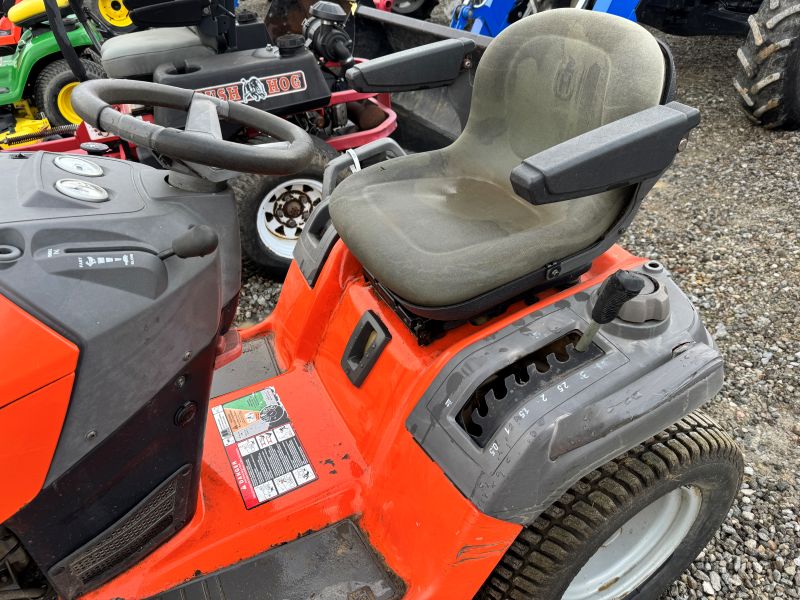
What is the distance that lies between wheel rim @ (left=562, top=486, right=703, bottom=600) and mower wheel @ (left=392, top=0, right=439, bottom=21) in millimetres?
5439

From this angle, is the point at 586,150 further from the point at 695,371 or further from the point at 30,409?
the point at 30,409

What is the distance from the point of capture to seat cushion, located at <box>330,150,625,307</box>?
4.50ft

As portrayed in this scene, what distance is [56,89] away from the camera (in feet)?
14.5

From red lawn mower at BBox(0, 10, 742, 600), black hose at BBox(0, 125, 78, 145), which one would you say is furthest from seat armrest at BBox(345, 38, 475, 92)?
black hose at BBox(0, 125, 78, 145)

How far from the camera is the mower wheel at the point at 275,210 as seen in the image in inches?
112

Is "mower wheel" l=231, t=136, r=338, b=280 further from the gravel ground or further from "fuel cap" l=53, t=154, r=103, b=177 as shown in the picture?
"fuel cap" l=53, t=154, r=103, b=177

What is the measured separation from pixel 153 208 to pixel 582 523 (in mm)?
1035

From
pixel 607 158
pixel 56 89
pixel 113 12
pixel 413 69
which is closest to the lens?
pixel 607 158

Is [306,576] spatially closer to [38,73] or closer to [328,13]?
[328,13]

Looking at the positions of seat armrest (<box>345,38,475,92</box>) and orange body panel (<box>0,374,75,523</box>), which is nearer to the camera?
orange body panel (<box>0,374,75,523</box>)

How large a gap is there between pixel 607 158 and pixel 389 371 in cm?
72

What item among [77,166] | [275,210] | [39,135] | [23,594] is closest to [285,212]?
[275,210]

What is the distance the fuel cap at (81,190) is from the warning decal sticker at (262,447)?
74cm

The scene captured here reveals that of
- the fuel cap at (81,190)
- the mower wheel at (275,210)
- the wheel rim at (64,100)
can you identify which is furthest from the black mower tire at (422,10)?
the fuel cap at (81,190)
